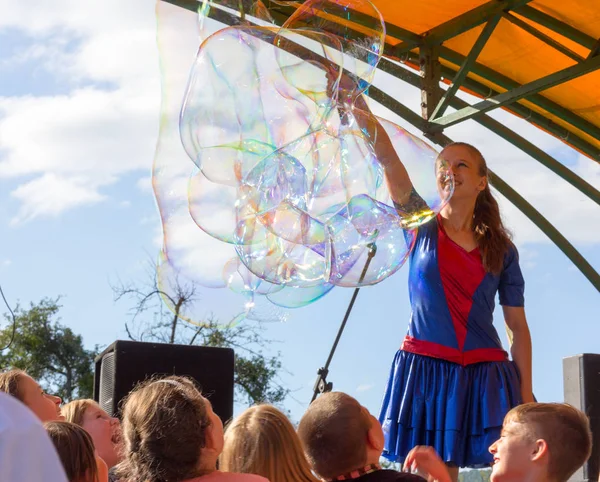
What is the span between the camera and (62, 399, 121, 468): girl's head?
3098 millimetres

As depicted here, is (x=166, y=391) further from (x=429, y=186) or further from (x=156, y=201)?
(x=156, y=201)

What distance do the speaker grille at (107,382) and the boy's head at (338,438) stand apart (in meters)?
2.04

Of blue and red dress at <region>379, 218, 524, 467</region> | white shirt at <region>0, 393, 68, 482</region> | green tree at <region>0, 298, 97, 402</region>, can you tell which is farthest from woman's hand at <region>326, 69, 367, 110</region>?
green tree at <region>0, 298, 97, 402</region>

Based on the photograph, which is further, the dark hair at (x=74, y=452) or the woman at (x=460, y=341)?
the woman at (x=460, y=341)

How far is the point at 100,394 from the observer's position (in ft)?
14.9

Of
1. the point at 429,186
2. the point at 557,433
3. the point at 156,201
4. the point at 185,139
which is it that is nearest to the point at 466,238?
the point at 429,186

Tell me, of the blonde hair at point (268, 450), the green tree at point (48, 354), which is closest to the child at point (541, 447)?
the blonde hair at point (268, 450)

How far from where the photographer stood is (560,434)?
87.2 inches

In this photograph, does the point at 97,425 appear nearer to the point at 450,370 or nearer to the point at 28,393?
the point at 28,393

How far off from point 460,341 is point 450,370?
102 millimetres

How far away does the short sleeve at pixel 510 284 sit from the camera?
310cm

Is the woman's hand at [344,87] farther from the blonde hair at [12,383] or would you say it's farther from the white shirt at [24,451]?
the white shirt at [24,451]

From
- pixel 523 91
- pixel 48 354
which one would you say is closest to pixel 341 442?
pixel 523 91

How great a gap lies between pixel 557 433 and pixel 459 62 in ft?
17.0
